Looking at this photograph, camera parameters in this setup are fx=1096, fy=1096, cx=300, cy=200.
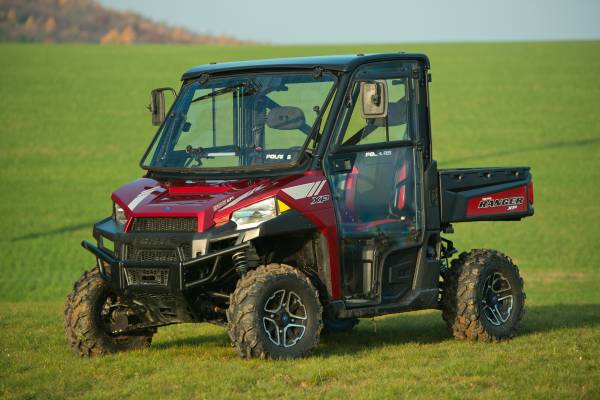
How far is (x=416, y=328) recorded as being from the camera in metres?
11.9

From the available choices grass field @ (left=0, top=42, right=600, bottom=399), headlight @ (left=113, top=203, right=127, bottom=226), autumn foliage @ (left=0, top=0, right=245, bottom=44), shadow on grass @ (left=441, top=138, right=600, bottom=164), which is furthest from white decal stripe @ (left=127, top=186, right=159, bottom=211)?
autumn foliage @ (left=0, top=0, right=245, bottom=44)

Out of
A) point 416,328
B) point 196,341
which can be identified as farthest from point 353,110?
point 416,328

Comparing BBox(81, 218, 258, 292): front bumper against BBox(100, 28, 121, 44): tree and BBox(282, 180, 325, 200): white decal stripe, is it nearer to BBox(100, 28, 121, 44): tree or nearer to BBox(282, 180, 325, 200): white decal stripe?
BBox(282, 180, 325, 200): white decal stripe

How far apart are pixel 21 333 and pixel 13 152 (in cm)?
2507

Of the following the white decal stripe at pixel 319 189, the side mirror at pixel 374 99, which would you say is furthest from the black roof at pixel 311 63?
the white decal stripe at pixel 319 189

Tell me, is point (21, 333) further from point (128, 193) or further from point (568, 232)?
point (568, 232)

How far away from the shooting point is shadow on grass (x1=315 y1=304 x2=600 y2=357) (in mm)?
10328

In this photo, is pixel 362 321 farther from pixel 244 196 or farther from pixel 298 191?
pixel 244 196

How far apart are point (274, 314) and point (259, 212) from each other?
2.72ft

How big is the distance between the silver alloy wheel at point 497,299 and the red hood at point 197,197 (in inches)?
104

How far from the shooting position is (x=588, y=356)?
9.03 m

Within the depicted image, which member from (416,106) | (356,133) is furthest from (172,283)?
(416,106)

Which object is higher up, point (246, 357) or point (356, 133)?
point (356, 133)

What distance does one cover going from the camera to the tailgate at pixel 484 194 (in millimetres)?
10398
